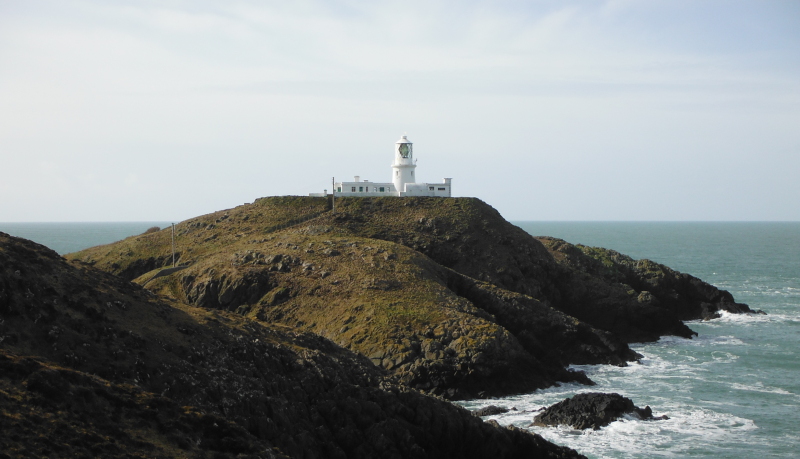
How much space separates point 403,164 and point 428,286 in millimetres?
30223

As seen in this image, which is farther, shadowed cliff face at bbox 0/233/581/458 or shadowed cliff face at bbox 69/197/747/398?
shadowed cliff face at bbox 69/197/747/398

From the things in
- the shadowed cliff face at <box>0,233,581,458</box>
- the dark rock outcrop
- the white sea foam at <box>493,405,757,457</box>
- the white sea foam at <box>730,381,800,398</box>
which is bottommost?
the white sea foam at <box>493,405,757,457</box>

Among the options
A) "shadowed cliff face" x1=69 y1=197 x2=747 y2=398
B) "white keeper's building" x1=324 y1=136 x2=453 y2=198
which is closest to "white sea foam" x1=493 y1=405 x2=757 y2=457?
"shadowed cliff face" x1=69 y1=197 x2=747 y2=398

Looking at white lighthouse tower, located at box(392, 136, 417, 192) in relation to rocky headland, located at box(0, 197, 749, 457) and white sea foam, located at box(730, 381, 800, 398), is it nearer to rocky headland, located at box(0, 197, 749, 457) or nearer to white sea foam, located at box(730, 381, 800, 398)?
rocky headland, located at box(0, 197, 749, 457)

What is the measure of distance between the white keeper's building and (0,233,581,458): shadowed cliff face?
48704 mm

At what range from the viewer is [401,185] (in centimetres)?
8100

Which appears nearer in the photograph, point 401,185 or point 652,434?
point 652,434

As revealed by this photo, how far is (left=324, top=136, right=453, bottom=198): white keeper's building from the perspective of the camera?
80.1 m

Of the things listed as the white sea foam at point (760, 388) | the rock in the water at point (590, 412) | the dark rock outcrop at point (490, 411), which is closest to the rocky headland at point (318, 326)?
the dark rock outcrop at point (490, 411)

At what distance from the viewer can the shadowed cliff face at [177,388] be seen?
20375 mm

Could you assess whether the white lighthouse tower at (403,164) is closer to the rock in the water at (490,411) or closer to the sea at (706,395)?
the sea at (706,395)

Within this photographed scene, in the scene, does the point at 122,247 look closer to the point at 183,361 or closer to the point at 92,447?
the point at 183,361

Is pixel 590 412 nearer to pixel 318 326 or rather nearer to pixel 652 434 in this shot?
pixel 652 434

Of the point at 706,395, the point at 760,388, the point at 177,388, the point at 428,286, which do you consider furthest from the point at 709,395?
the point at 177,388
